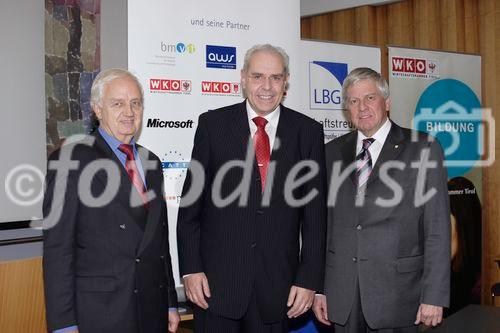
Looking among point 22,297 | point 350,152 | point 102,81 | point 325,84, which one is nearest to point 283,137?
point 350,152

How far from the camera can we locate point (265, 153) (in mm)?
2342

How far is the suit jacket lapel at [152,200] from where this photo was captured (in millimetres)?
2137

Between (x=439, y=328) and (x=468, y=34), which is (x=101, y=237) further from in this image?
(x=468, y=34)

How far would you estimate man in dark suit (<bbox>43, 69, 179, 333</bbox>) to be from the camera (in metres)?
1.97

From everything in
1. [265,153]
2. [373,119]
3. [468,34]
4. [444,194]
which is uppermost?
[468,34]

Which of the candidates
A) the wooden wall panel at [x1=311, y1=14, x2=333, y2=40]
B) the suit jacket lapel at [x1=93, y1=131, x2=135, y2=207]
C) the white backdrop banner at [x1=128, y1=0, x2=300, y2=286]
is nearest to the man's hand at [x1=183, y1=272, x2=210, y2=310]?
the suit jacket lapel at [x1=93, y1=131, x2=135, y2=207]

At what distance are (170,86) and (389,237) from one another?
4.71 ft

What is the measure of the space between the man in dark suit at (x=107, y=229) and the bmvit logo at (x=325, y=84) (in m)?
2.02

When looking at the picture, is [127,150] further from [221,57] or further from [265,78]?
[221,57]

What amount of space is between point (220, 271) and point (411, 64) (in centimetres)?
305

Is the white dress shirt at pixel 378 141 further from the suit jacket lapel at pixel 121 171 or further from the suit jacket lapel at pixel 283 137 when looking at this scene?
the suit jacket lapel at pixel 121 171

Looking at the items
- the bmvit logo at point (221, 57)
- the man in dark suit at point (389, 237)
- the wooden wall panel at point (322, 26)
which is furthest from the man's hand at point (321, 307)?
the wooden wall panel at point (322, 26)

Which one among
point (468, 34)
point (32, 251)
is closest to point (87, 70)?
point (32, 251)

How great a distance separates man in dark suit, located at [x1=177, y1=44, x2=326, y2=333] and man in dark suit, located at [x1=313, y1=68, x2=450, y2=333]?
0.19m
